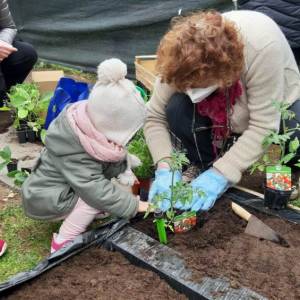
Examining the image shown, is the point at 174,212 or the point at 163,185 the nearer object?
the point at 174,212

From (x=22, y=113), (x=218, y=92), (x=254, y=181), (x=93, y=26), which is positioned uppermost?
(x=218, y=92)

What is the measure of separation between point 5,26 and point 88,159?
2175 mm

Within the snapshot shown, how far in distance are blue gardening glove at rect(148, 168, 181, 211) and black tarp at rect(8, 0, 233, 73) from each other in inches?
117

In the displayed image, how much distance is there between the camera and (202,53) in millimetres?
1846

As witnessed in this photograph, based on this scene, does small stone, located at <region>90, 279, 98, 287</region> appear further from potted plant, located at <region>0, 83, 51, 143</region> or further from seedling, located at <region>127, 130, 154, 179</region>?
potted plant, located at <region>0, 83, 51, 143</region>

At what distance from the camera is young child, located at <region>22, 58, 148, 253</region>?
182 centimetres

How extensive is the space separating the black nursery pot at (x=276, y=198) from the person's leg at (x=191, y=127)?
458 millimetres

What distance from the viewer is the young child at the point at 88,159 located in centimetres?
182

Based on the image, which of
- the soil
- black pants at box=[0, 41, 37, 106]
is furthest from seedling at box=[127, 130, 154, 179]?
black pants at box=[0, 41, 37, 106]

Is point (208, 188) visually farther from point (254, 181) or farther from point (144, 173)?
point (254, 181)

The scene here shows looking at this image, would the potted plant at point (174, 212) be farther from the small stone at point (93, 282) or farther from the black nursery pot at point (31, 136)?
the black nursery pot at point (31, 136)

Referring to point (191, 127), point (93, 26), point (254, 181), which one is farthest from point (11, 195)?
point (93, 26)

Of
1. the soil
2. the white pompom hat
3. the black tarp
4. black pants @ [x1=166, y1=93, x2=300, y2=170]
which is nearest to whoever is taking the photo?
the white pompom hat

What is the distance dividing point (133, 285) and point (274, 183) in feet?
2.88
